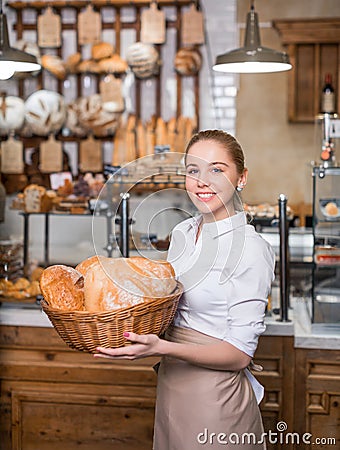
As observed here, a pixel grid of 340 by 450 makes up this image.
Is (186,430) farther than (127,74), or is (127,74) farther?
(127,74)

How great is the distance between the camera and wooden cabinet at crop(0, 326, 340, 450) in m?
2.67

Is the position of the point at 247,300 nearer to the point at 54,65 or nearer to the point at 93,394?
the point at 93,394

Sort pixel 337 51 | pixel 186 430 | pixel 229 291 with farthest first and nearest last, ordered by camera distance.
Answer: pixel 337 51, pixel 186 430, pixel 229 291

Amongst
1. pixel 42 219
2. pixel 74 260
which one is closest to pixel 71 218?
pixel 42 219

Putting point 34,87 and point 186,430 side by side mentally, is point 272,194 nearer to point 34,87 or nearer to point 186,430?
point 34,87

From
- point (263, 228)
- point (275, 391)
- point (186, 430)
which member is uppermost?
point (263, 228)

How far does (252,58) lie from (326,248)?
80 cm

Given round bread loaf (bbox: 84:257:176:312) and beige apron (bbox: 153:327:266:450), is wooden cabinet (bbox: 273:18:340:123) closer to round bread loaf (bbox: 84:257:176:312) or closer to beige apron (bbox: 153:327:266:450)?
beige apron (bbox: 153:327:266:450)

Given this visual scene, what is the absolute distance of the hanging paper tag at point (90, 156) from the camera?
183 inches

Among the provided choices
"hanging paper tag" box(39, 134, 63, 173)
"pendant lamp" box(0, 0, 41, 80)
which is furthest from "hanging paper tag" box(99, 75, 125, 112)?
"pendant lamp" box(0, 0, 41, 80)

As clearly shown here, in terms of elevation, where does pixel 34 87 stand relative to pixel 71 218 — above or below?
above

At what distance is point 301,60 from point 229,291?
3.25 m

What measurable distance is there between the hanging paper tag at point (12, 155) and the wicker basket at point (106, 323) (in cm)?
314

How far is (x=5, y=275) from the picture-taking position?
2.96m
